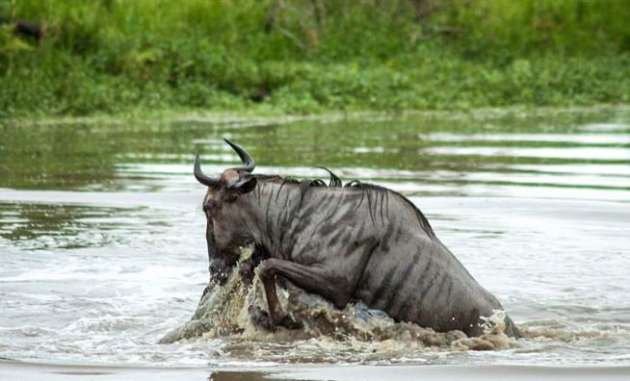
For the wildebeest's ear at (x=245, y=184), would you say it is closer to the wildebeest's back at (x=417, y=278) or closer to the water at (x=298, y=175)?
the wildebeest's back at (x=417, y=278)

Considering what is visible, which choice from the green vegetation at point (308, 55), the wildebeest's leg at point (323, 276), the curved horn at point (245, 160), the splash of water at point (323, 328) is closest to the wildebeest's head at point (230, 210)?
the curved horn at point (245, 160)

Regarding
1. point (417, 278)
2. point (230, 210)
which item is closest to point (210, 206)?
point (230, 210)

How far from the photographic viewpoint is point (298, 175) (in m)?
15.6

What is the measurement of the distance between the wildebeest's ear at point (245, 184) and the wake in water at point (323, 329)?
16.6 inches

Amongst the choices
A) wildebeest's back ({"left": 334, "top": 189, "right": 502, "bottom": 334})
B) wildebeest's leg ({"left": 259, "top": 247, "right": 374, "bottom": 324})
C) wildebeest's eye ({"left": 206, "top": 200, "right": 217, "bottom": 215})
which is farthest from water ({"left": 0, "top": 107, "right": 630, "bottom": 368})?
wildebeest's eye ({"left": 206, "top": 200, "right": 217, "bottom": 215})

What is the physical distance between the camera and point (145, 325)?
30.3ft

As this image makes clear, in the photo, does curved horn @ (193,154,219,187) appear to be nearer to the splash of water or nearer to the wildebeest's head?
the wildebeest's head

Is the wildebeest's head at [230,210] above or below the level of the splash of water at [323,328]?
above

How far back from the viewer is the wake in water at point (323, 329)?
27.3 ft

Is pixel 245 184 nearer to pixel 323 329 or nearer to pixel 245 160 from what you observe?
pixel 245 160

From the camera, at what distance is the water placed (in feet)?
27.8

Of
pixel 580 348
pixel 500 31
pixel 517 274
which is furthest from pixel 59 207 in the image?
pixel 500 31

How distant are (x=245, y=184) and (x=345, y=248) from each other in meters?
0.58

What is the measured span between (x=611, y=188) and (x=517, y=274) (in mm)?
4350
